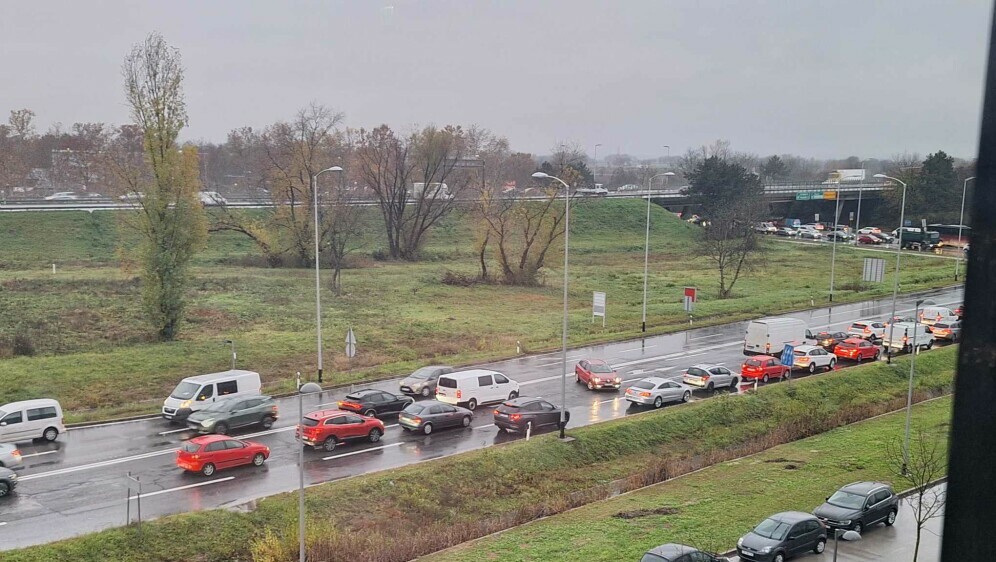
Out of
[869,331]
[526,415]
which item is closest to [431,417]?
[526,415]

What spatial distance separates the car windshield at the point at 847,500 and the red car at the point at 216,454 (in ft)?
54.3

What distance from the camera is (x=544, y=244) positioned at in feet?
221

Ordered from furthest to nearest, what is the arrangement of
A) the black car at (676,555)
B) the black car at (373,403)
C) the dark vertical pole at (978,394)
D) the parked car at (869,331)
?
the parked car at (869,331) < the black car at (373,403) < the black car at (676,555) < the dark vertical pole at (978,394)

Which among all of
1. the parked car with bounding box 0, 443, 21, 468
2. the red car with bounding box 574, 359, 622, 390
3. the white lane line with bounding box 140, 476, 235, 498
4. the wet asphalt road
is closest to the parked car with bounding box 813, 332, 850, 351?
the wet asphalt road

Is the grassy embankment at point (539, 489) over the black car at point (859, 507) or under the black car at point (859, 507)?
under

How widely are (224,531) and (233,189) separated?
102961mm

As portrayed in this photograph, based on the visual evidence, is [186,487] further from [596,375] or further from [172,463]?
[596,375]

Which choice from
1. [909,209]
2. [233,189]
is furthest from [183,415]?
[909,209]

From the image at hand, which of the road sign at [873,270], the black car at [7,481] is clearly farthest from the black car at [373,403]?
the road sign at [873,270]

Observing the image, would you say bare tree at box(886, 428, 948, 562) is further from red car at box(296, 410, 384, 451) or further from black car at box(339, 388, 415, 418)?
black car at box(339, 388, 415, 418)

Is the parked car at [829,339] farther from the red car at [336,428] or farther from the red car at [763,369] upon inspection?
the red car at [336,428]

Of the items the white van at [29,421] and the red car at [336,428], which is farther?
the red car at [336,428]

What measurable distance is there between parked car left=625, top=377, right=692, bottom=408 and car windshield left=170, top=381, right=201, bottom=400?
16.9 metres

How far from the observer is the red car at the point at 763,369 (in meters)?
36.7
